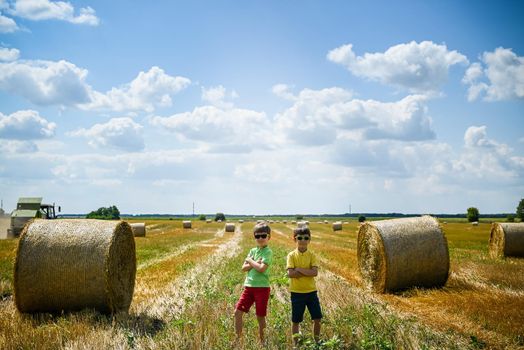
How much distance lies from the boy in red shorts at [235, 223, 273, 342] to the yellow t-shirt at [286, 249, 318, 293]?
366 mm

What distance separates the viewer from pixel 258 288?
6594mm

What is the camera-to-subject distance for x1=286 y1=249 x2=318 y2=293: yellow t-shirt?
21.5 feet

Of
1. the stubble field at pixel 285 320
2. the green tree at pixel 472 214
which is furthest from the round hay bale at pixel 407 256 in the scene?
the green tree at pixel 472 214

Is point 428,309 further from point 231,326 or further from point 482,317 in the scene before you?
point 231,326

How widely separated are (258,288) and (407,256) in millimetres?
→ 6891

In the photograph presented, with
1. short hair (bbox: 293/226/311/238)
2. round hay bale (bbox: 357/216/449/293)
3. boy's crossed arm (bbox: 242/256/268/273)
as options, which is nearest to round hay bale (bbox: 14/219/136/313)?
boy's crossed arm (bbox: 242/256/268/273)

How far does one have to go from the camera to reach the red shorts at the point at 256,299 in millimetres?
6523

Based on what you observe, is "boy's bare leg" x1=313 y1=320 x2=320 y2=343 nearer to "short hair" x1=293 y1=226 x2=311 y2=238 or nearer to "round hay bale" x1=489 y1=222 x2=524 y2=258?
"short hair" x1=293 y1=226 x2=311 y2=238

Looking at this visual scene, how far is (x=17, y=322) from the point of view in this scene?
8.02 m

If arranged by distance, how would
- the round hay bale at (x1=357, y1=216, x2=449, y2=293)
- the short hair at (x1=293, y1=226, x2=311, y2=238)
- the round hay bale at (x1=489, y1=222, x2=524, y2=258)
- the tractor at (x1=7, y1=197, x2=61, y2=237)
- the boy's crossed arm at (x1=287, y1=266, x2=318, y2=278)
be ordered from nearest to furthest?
1. the boy's crossed arm at (x1=287, y1=266, x2=318, y2=278)
2. the short hair at (x1=293, y1=226, x2=311, y2=238)
3. the round hay bale at (x1=357, y1=216, x2=449, y2=293)
4. the round hay bale at (x1=489, y1=222, x2=524, y2=258)
5. the tractor at (x1=7, y1=197, x2=61, y2=237)

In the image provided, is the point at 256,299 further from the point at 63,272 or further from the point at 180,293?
the point at 63,272

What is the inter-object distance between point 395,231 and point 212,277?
18.4 ft

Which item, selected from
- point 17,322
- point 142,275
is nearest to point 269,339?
point 17,322

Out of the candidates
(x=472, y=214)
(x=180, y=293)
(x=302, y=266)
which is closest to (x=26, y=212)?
(x=180, y=293)
